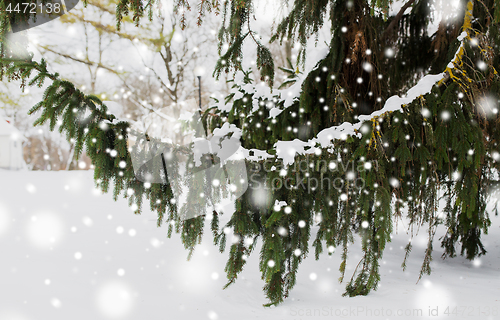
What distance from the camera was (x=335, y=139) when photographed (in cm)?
266

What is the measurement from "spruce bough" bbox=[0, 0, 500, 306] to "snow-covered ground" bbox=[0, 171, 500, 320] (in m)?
0.49

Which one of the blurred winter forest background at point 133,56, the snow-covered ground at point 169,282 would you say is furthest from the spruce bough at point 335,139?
the blurred winter forest background at point 133,56

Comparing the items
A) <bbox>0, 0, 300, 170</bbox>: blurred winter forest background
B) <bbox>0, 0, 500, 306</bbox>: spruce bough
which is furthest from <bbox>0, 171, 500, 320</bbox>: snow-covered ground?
<bbox>0, 0, 300, 170</bbox>: blurred winter forest background

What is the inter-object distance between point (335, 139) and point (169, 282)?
9.61 feet

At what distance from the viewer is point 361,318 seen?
3061mm

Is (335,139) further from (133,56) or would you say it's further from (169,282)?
(133,56)

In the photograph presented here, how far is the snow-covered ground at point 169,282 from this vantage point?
3230mm

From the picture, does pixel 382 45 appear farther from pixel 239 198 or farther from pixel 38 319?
pixel 38 319

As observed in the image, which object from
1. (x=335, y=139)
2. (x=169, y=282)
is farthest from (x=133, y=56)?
(x=335, y=139)

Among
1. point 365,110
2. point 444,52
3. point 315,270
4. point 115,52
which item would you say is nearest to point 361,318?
point 315,270

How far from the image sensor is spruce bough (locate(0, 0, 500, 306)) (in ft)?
8.34

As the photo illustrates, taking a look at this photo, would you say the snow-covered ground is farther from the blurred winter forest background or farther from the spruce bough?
the blurred winter forest background

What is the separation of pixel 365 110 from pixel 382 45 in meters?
0.93

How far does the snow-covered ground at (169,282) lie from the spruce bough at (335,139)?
0.49 metres
